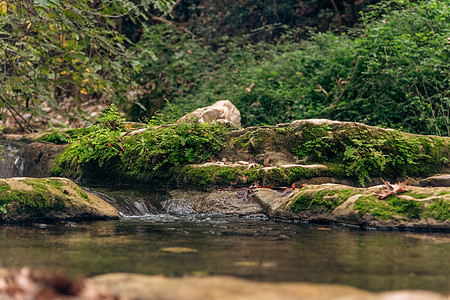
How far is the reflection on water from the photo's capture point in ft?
9.11

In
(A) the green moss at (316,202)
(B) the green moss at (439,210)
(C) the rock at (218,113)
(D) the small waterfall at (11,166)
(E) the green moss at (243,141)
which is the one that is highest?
(C) the rock at (218,113)

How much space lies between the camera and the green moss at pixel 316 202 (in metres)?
5.63

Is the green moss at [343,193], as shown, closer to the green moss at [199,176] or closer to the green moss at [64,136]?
the green moss at [199,176]

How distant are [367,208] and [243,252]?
2.29 metres

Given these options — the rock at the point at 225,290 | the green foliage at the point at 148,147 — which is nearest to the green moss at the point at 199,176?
the green foliage at the point at 148,147

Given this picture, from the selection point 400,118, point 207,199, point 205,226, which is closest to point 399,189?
point 205,226

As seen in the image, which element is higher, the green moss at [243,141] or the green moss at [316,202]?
the green moss at [243,141]

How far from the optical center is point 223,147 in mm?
8203

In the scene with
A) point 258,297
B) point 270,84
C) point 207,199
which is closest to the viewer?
point 258,297

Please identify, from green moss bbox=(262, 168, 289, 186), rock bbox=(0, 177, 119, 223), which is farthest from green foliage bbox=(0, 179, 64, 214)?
green moss bbox=(262, 168, 289, 186)

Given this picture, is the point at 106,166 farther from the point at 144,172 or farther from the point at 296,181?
the point at 296,181

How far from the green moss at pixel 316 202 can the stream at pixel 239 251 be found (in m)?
0.40

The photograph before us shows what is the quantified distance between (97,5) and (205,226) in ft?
54.4

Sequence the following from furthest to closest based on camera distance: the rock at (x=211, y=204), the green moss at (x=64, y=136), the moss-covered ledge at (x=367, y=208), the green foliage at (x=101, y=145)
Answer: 1. the green moss at (x=64, y=136)
2. the green foliage at (x=101, y=145)
3. the rock at (x=211, y=204)
4. the moss-covered ledge at (x=367, y=208)
